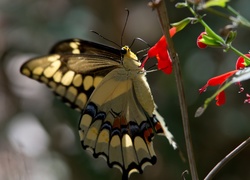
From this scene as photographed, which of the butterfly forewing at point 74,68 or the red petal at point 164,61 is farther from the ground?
the red petal at point 164,61

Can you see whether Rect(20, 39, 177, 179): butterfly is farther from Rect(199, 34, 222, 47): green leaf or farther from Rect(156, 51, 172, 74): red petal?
Rect(199, 34, 222, 47): green leaf

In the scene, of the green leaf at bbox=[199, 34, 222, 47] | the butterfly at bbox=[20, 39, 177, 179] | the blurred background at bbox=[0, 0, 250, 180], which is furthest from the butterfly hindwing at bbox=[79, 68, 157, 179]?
the blurred background at bbox=[0, 0, 250, 180]

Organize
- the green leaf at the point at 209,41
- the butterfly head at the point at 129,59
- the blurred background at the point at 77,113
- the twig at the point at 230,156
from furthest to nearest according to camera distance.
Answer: the blurred background at the point at 77,113
the butterfly head at the point at 129,59
the green leaf at the point at 209,41
the twig at the point at 230,156

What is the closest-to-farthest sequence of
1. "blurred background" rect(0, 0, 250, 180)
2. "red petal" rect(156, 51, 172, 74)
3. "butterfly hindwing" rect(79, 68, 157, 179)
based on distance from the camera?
"red petal" rect(156, 51, 172, 74) < "butterfly hindwing" rect(79, 68, 157, 179) < "blurred background" rect(0, 0, 250, 180)

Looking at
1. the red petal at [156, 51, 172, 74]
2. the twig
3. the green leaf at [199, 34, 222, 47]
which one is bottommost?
the twig

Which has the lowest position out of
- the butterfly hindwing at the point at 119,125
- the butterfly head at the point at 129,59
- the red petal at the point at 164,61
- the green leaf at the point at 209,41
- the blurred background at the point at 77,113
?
the blurred background at the point at 77,113

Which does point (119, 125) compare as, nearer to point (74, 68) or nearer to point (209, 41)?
point (74, 68)

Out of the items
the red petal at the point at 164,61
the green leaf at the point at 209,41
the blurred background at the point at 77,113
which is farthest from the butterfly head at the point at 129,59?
the blurred background at the point at 77,113

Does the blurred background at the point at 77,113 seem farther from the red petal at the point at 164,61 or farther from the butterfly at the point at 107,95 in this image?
the red petal at the point at 164,61
